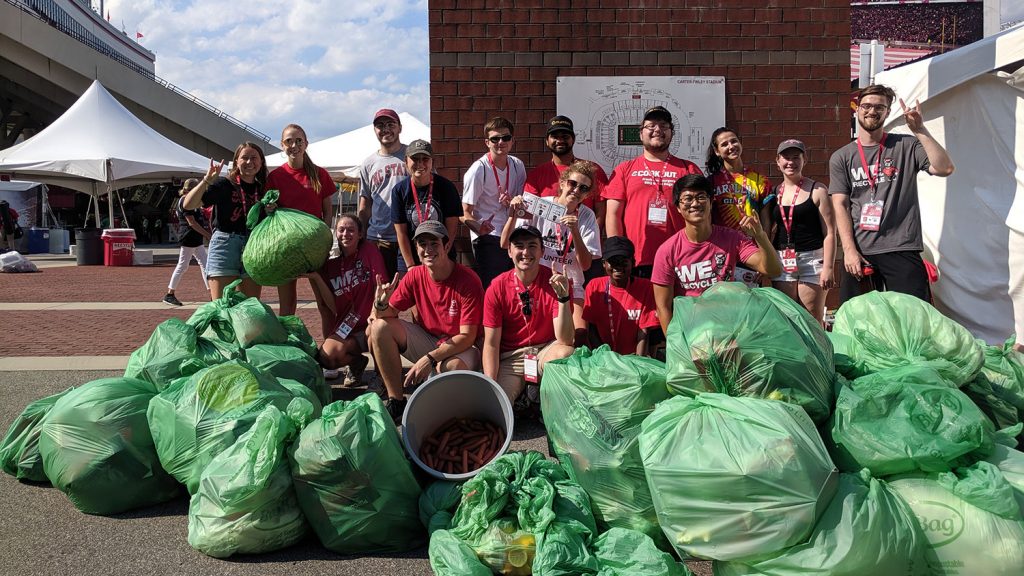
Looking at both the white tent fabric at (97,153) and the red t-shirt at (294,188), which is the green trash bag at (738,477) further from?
the white tent fabric at (97,153)

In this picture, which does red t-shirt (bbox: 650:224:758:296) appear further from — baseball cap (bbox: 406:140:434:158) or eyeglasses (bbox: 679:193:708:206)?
baseball cap (bbox: 406:140:434:158)

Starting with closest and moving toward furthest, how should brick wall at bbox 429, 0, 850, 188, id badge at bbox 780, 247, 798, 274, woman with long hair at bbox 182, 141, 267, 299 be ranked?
1. id badge at bbox 780, 247, 798, 274
2. woman with long hair at bbox 182, 141, 267, 299
3. brick wall at bbox 429, 0, 850, 188

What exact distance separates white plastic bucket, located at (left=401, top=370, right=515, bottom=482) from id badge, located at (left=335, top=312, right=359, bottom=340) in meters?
1.55

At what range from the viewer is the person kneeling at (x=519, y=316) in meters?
4.63

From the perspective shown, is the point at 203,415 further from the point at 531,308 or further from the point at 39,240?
the point at 39,240

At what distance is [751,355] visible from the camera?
115 inches

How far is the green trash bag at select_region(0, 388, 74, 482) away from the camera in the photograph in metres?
3.99

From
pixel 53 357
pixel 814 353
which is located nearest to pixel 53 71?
pixel 53 357

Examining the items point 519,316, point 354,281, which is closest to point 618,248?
point 519,316

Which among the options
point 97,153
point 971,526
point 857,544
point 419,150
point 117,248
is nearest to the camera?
point 857,544

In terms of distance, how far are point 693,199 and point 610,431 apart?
68.6 inches

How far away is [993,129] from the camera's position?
6.10 meters

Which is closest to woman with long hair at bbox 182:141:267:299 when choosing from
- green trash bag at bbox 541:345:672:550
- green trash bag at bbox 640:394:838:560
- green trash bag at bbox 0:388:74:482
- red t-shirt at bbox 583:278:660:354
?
green trash bag at bbox 0:388:74:482

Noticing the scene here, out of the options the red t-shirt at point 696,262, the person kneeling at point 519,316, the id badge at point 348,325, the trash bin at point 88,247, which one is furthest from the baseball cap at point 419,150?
the trash bin at point 88,247
